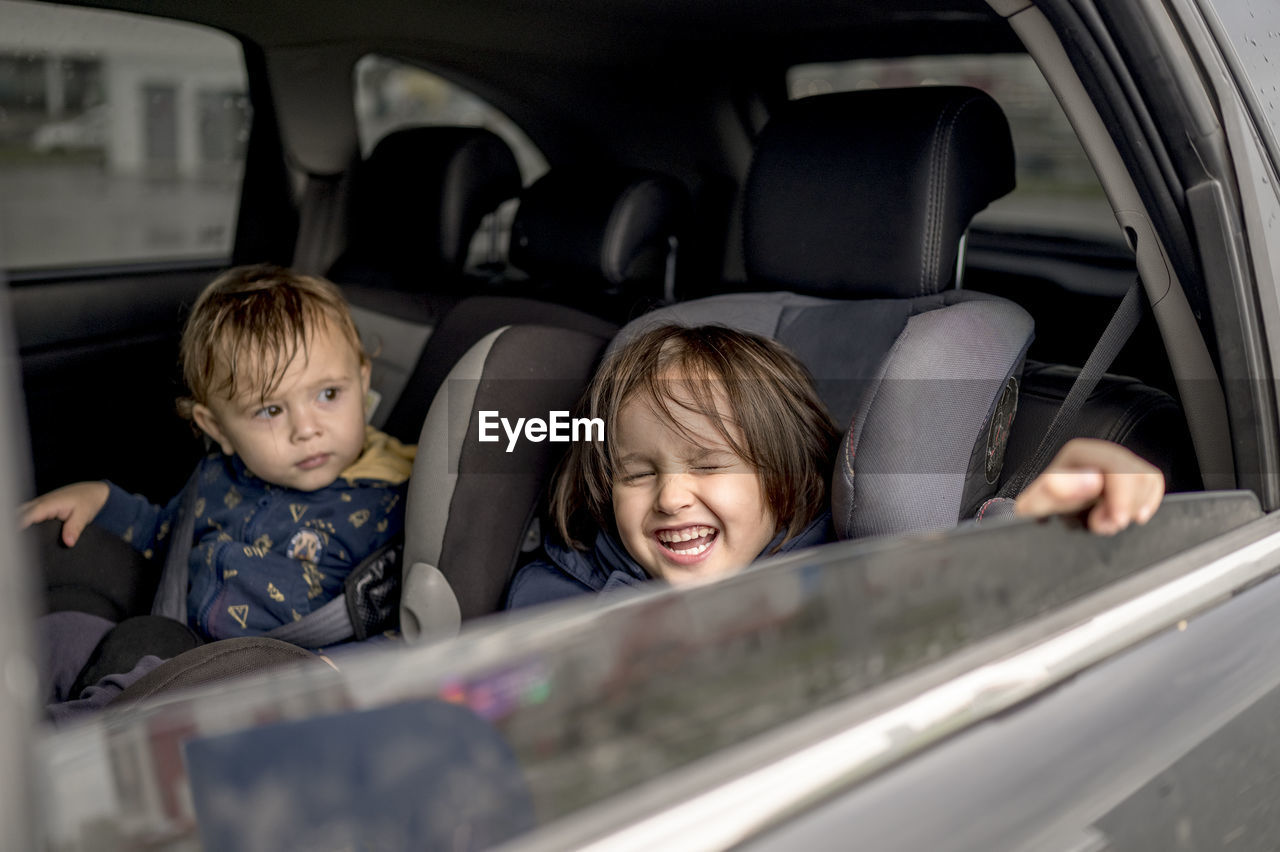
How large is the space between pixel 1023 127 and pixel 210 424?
169 cm

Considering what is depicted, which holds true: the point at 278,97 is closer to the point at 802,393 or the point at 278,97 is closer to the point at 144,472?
the point at 144,472

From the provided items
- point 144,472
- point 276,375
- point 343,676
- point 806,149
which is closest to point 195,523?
point 276,375

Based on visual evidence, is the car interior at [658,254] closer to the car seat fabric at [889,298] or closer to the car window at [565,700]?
the car seat fabric at [889,298]

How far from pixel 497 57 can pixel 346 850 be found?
2.81m

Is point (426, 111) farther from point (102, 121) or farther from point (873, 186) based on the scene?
point (873, 186)

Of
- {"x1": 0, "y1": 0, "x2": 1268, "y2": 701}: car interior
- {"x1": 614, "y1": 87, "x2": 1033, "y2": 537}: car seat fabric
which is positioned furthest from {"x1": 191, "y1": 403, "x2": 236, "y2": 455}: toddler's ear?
{"x1": 614, "y1": 87, "x2": 1033, "y2": 537}: car seat fabric

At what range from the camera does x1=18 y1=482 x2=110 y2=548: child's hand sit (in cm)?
197

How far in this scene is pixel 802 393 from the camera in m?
1.67

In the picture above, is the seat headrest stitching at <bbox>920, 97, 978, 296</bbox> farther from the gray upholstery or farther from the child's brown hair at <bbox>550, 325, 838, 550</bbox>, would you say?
the child's brown hair at <bbox>550, 325, 838, 550</bbox>

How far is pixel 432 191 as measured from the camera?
287cm

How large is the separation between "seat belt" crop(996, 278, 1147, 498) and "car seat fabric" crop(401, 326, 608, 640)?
0.76 metres

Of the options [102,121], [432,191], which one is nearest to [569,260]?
[432,191]

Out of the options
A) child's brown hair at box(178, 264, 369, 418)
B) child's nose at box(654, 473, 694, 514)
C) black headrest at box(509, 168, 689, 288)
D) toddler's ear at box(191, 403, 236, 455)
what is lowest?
toddler's ear at box(191, 403, 236, 455)

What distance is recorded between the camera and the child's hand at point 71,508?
77.5 inches
